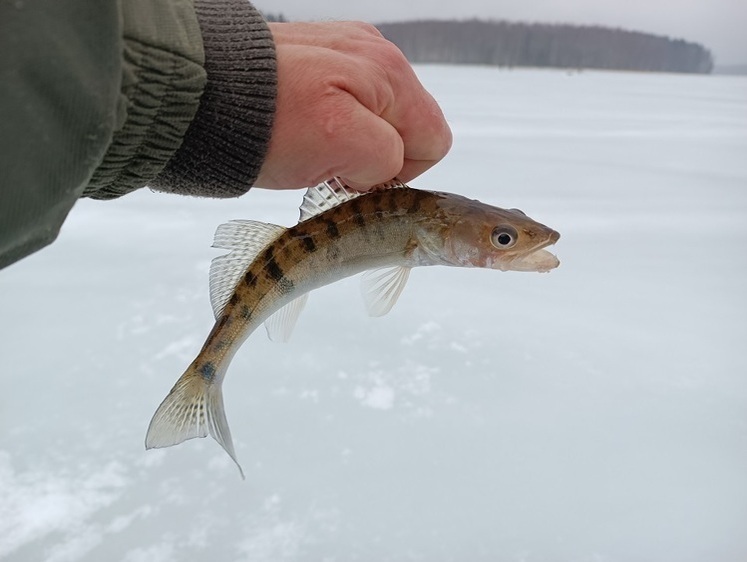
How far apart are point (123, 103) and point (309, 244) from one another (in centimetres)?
44

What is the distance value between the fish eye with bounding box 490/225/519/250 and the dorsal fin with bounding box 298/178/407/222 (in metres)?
0.21

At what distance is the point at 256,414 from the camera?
2.10 meters

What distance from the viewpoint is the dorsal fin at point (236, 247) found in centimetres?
129

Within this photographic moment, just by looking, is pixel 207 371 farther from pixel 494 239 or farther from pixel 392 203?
pixel 494 239

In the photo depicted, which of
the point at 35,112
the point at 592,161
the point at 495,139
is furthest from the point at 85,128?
the point at 495,139

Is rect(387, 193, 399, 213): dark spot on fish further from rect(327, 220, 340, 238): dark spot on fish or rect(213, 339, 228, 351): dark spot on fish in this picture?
rect(213, 339, 228, 351): dark spot on fish

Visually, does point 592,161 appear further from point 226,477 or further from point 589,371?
point 226,477

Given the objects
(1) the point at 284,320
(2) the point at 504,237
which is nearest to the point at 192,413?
(1) the point at 284,320

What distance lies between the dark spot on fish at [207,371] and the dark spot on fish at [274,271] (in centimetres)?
20

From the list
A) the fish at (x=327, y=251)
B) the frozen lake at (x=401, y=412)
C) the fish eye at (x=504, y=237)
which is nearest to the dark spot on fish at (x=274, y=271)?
the fish at (x=327, y=251)

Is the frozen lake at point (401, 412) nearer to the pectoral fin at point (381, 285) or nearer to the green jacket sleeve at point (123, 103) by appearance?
the pectoral fin at point (381, 285)

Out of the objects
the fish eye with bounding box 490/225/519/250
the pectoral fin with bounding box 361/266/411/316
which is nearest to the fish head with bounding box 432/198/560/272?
the fish eye with bounding box 490/225/519/250

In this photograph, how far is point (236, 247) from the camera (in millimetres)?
1299

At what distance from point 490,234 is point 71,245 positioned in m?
2.66
